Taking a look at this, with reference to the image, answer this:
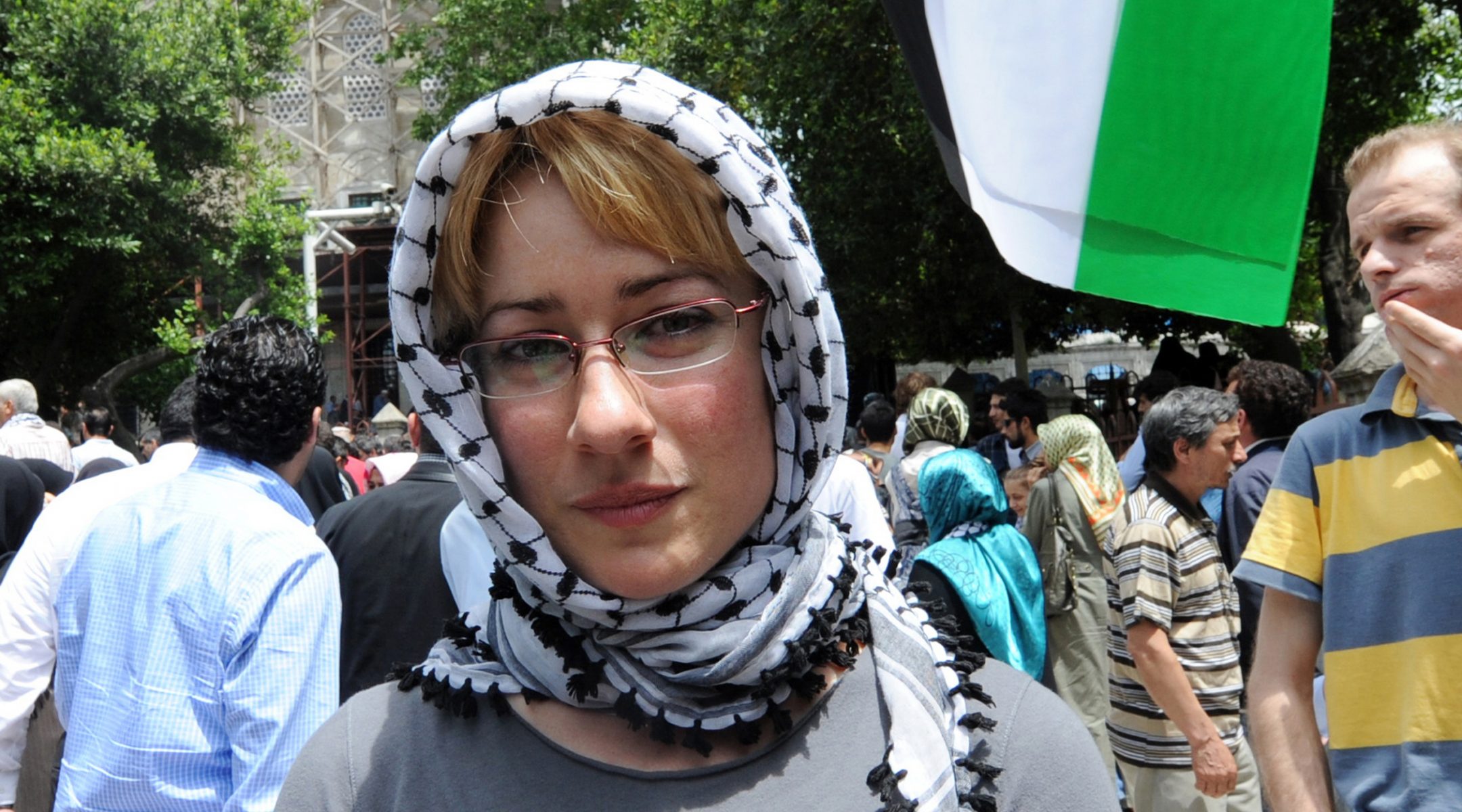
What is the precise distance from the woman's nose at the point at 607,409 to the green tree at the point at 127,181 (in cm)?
1677

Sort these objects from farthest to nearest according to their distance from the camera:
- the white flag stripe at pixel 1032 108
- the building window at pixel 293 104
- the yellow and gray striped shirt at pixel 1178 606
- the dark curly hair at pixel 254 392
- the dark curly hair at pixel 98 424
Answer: the building window at pixel 293 104, the dark curly hair at pixel 98 424, the yellow and gray striped shirt at pixel 1178 606, the dark curly hair at pixel 254 392, the white flag stripe at pixel 1032 108

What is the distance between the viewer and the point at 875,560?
1490mm

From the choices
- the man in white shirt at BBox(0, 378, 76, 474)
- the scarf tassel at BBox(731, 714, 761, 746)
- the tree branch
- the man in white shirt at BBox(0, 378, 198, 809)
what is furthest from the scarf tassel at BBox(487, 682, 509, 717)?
the tree branch

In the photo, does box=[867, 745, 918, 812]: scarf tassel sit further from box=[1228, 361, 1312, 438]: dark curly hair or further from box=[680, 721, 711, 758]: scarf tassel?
box=[1228, 361, 1312, 438]: dark curly hair

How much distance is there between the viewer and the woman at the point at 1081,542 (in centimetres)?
560

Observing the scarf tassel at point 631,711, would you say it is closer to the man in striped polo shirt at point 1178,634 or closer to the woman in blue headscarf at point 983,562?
the woman in blue headscarf at point 983,562

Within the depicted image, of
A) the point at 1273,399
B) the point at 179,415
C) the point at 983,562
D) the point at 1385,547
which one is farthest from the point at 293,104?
the point at 1385,547

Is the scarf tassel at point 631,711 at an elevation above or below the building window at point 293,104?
below

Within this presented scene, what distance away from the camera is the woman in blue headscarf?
4.37 metres

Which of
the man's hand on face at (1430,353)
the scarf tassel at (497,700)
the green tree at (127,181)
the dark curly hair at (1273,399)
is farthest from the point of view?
the green tree at (127,181)

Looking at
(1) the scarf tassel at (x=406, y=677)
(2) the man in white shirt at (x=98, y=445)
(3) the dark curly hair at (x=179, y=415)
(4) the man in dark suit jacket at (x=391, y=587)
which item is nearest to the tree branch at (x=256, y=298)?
(2) the man in white shirt at (x=98, y=445)

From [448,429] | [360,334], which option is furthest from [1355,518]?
[360,334]

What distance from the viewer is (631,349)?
1.28 meters

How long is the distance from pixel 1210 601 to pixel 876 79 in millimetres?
9816
